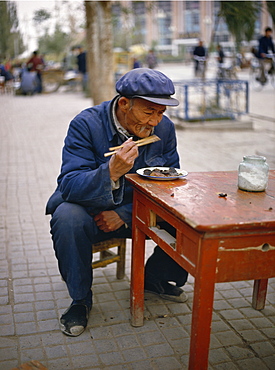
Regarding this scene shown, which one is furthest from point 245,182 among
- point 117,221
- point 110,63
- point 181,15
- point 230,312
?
point 181,15

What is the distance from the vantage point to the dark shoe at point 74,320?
7.42 feet

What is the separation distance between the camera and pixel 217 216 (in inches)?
64.2

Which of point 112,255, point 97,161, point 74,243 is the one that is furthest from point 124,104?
point 112,255

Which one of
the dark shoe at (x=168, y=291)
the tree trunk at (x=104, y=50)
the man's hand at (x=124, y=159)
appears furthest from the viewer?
the tree trunk at (x=104, y=50)

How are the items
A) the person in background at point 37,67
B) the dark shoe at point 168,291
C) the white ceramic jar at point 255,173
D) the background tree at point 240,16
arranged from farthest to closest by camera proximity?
the person in background at point 37,67 → the background tree at point 240,16 → the dark shoe at point 168,291 → the white ceramic jar at point 255,173

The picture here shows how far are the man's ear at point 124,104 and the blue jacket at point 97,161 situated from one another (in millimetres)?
112

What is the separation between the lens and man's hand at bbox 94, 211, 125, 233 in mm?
2367

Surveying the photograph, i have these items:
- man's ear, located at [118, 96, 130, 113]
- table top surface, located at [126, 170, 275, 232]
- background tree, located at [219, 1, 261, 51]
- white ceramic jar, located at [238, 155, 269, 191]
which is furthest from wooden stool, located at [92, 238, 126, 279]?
background tree, located at [219, 1, 261, 51]

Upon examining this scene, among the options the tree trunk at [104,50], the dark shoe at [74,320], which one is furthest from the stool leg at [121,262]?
the tree trunk at [104,50]

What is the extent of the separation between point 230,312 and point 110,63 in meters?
6.71

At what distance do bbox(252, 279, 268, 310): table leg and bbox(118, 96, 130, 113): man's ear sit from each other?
1.18 m

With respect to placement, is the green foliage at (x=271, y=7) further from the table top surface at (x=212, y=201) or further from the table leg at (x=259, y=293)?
the table leg at (x=259, y=293)

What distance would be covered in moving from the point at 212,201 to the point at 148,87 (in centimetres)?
67

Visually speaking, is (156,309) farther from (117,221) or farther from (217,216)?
(217,216)
